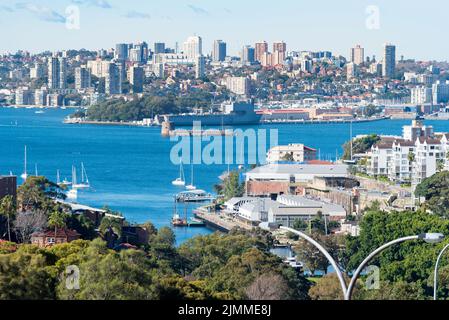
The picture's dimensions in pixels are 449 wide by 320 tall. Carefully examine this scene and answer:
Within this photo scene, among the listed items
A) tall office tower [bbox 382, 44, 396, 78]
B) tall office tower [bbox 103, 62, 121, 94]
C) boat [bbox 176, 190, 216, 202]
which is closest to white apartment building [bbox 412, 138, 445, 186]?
boat [bbox 176, 190, 216, 202]

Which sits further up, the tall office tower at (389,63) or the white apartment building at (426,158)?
the tall office tower at (389,63)

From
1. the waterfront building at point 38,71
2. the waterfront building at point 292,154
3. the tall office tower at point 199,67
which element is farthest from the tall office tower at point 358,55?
the waterfront building at point 292,154

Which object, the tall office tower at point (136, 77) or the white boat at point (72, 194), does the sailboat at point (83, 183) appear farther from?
the tall office tower at point (136, 77)

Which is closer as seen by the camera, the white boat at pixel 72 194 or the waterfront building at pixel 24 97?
the white boat at pixel 72 194

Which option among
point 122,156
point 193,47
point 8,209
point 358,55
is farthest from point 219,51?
point 8,209

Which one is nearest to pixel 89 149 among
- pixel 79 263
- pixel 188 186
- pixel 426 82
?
pixel 188 186
